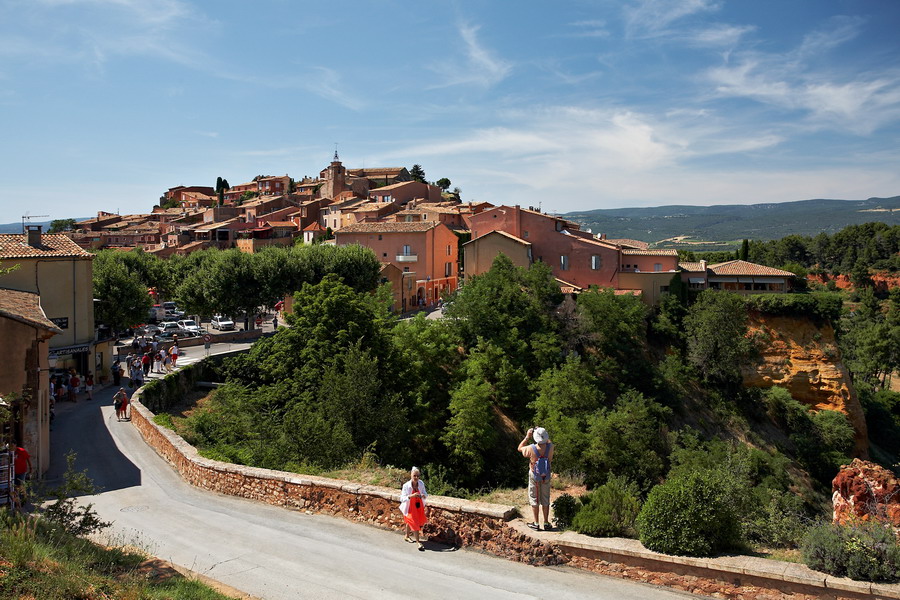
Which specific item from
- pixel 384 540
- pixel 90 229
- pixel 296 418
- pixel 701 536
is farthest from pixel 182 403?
pixel 90 229

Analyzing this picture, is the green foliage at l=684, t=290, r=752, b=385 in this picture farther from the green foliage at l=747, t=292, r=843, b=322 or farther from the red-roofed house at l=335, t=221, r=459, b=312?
the red-roofed house at l=335, t=221, r=459, b=312

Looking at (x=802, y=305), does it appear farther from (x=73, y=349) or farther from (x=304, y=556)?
(x=73, y=349)

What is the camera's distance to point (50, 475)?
50.1 feet

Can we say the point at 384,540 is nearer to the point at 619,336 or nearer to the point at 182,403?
the point at 182,403

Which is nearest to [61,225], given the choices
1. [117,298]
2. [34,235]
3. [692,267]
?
[117,298]

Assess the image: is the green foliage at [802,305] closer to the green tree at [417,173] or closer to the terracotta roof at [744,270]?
the terracotta roof at [744,270]

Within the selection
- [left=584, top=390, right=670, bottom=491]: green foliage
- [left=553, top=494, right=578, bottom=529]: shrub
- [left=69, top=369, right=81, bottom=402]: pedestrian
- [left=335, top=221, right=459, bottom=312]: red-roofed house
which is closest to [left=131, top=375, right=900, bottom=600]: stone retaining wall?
[left=553, top=494, right=578, bottom=529]: shrub

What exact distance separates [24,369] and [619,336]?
26.7 meters

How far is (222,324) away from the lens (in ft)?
150

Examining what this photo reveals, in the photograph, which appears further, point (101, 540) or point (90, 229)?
point (90, 229)

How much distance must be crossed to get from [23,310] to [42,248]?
12403 millimetres

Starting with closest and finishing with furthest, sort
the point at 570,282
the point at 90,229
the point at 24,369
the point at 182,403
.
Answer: the point at 24,369, the point at 182,403, the point at 570,282, the point at 90,229

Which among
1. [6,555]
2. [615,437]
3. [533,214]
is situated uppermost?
[533,214]

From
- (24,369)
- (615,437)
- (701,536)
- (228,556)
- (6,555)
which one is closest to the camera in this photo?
(6,555)
